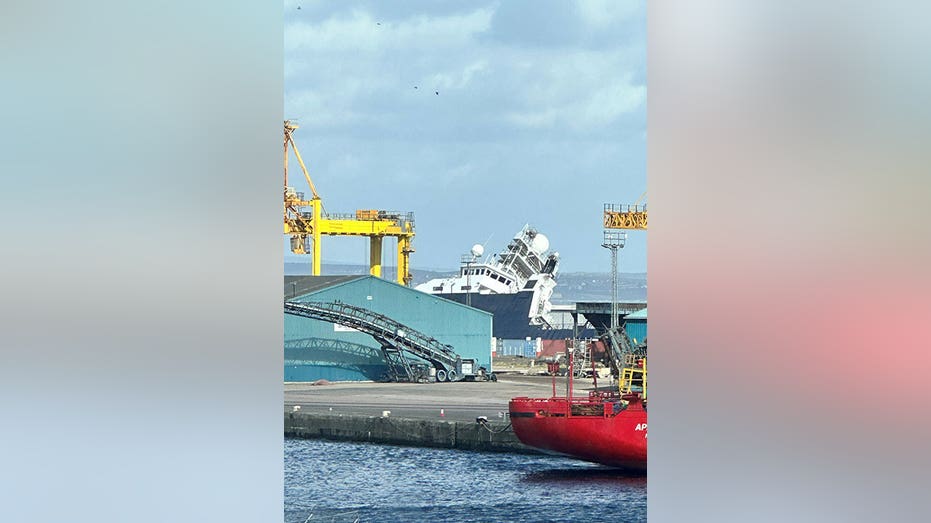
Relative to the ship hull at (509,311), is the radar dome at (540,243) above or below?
above

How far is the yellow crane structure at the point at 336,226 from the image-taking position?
3086 centimetres

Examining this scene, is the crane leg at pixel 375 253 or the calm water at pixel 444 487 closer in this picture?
the calm water at pixel 444 487

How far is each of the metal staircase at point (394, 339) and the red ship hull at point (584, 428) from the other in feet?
33.3

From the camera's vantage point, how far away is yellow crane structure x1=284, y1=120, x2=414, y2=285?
30859 mm

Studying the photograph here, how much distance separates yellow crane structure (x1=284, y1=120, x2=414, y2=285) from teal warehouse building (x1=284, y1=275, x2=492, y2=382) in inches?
63.5

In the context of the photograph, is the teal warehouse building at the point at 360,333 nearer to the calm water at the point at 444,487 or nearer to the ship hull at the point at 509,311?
the calm water at the point at 444,487

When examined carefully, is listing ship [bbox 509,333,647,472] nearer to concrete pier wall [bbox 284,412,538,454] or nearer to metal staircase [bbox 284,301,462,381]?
concrete pier wall [bbox 284,412,538,454]

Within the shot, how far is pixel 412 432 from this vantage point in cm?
1998

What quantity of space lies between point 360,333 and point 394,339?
0.81 meters
